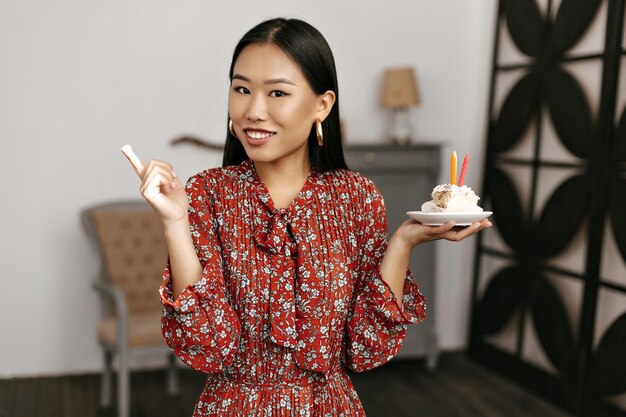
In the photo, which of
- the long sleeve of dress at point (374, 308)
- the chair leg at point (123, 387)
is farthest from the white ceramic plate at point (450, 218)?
the chair leg at point (123, 387)

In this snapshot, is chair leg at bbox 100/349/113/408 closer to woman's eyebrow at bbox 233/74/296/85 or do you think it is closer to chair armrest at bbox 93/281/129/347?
chair armrest at bbox 93/281/129/347

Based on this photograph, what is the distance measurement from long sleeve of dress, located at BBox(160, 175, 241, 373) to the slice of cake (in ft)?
1.34

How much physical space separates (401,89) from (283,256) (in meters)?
3.04

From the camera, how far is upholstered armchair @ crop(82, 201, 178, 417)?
11.7ft

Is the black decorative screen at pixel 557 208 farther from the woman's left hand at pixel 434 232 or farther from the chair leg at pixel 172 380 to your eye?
the woman's left hand at pixel 434 232

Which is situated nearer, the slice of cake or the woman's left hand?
the woman's left hand

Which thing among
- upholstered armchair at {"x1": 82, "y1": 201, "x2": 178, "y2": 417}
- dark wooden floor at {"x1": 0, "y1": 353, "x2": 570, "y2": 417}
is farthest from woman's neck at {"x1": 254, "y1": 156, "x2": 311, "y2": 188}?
dark wooden floor at {"x1": 0, "y1": 353, "x2": 570, "y2": 417}

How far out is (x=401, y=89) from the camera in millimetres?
4117

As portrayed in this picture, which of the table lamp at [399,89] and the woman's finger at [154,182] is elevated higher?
the table lamp at [399,89]

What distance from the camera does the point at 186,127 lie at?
404 centimetres

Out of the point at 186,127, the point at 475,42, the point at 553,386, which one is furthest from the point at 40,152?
the point at 553,386

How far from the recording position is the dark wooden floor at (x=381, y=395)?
11.5ft

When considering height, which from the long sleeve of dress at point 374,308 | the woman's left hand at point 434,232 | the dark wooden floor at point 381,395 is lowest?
the dark wooden floor at point 381,395

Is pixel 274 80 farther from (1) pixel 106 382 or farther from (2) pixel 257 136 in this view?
(1) pixel 106 382
